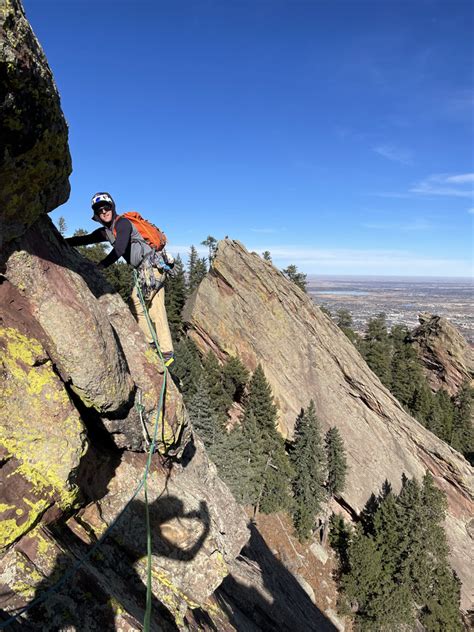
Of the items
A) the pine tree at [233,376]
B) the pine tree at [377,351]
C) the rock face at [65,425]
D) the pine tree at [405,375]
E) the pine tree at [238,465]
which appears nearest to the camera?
the rock face at [65,425]

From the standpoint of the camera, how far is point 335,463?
110 feet

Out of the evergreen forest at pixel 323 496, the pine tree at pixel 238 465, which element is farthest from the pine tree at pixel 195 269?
the pine tree at pixel 238 465

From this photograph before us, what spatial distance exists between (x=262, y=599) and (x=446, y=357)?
55.5 metres

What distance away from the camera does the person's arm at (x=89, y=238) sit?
7676 millimetres

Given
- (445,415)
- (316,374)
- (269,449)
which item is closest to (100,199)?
(269,449)

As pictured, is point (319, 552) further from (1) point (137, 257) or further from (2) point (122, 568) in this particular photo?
(1) point (137, 257)

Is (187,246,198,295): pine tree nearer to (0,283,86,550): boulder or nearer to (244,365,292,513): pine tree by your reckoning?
(244,365,292,513): pine tree

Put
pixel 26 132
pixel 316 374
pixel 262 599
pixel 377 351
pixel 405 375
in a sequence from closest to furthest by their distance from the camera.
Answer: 1. pixel 26 132
2. pixel 262 599
3. pixel 316 374
4. pixel 405 375
5. pixel 377 351

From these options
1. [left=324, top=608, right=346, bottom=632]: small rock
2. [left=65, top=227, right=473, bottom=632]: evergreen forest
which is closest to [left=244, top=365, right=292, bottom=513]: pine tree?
[left=65, top=227, right=473, bottom=632]: evergreen forest

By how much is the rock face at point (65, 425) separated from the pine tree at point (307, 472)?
83.0ft

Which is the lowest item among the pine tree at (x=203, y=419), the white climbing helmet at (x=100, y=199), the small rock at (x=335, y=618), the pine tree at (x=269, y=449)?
the small rock at (x=335, y=618)

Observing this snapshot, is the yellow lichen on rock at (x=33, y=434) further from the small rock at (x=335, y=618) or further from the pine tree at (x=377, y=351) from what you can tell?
the pine tree at (x=377, y=351)

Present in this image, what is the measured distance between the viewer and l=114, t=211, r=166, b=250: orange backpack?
8203 mm

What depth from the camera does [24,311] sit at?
5.73 meters
